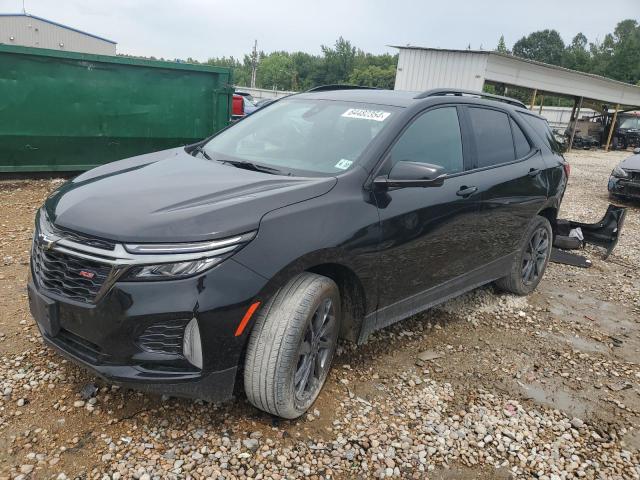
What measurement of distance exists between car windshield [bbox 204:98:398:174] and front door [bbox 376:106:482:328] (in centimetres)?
24

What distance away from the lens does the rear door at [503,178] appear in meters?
3.80

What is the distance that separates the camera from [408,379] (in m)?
3.26

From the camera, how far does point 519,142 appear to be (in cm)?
439

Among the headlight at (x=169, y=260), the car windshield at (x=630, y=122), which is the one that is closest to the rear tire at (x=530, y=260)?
the headlight at (x=169, y=260)

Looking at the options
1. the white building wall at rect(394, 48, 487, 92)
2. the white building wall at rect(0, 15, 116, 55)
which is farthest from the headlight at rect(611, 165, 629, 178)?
the white building wall at rect(0, 15, 116, 55)

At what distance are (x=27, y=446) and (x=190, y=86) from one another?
6687 millimetres

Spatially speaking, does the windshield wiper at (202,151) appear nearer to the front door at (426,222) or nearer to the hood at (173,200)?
the hood at (173,200)

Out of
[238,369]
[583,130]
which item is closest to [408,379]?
[238,369]

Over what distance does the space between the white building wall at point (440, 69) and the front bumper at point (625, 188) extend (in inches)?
326

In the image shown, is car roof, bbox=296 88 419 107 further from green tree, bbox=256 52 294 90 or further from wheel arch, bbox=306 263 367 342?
green tree, bbox=256 52 294 90

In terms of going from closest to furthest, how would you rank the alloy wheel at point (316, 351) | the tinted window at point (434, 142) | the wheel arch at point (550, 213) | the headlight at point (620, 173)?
the alloy wheel at point (316, 351) → the tinted window at point (434, 142) → the wheel arch at point (550, 213) → the headlight at point (620, 173)

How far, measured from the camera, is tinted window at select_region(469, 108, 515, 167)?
3842 millimetres

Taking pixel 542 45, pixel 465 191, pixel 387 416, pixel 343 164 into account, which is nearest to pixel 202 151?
pixel 343 164

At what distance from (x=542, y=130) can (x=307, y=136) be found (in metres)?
2.75
